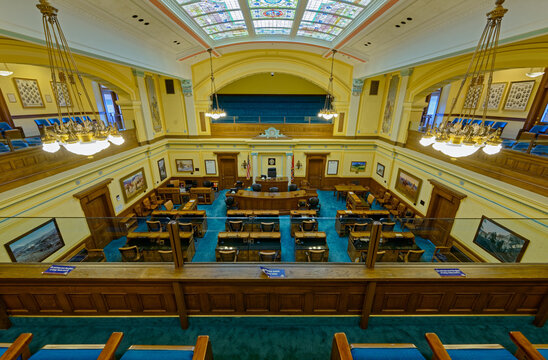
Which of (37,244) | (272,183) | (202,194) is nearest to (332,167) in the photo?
(272,183)

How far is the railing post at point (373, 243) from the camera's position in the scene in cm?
323

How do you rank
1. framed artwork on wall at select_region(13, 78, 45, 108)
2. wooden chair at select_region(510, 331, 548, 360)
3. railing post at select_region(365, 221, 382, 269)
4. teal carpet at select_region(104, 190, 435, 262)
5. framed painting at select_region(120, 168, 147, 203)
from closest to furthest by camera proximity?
1. wooden chair at select_region(510, 331, 548, 360)
2. railing post at select_region(365, 221, 382, 269)
3. teal carpet at select_region(104, 190, 435, 262)
4. framed painting at select_region(120, 168, 147, 203)
5. framed artwork on wall at select_region(13, 78, 45, 108)

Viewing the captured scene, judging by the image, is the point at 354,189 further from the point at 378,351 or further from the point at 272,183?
the point at 378,351

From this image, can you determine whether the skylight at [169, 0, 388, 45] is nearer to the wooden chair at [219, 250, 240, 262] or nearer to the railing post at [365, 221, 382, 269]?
the railing post at [365, 221, 382, 269]

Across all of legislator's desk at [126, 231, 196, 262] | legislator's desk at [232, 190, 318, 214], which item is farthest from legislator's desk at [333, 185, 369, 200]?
legislator's desk at [126, 231, 196, 262]

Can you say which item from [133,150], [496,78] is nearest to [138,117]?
[133,150]

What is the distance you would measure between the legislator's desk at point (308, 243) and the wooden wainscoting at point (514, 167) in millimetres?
5036

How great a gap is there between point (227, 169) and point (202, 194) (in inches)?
104

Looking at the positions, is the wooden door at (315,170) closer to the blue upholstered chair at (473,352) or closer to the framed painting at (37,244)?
the blue upholstered chair at (473,352)

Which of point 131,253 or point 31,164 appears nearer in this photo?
point 31,164

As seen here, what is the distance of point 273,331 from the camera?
3.73m

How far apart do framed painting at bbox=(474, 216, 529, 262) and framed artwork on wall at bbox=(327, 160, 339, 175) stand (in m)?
8.17

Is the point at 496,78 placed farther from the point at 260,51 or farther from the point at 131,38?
the point at 131,38

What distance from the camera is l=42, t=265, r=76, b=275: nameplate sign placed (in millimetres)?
3479
